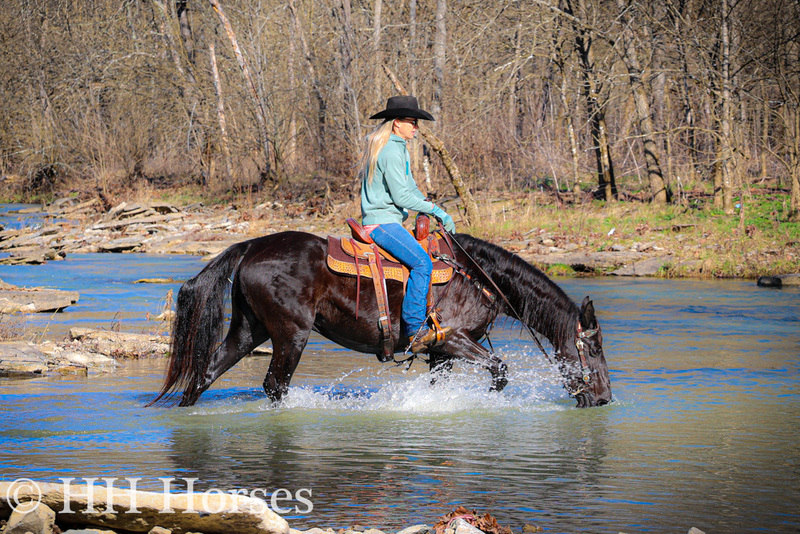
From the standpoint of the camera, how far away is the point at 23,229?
84.8ft

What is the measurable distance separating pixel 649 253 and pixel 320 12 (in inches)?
690

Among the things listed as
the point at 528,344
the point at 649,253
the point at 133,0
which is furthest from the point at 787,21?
the point at 133,0

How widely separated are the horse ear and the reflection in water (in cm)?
76

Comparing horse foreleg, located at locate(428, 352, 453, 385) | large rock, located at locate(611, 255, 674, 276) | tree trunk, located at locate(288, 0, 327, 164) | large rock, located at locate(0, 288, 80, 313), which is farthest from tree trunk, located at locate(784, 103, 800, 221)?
large rock, located at locate(0, 288, 80, 313)

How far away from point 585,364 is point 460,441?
5.14 feet

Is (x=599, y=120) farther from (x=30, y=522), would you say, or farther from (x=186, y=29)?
(x=30, y=522)

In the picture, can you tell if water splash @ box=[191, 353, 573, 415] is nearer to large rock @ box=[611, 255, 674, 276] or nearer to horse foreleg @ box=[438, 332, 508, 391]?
horse foreleg @ box=[438, 332, 508, 391]

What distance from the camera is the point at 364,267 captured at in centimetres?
732

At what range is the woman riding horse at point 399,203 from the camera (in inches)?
283

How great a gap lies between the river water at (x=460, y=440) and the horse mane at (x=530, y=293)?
0.52 meters

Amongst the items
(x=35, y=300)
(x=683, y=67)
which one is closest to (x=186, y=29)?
(x=683, y=67)

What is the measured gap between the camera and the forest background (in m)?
21.5

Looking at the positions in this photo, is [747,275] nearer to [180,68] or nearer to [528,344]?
[528,344]

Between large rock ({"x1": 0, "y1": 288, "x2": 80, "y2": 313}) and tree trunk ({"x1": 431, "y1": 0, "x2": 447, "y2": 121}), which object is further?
tree trunk ({"x1": 431, "y1": 0, "x2": 447, "y2": 121})
